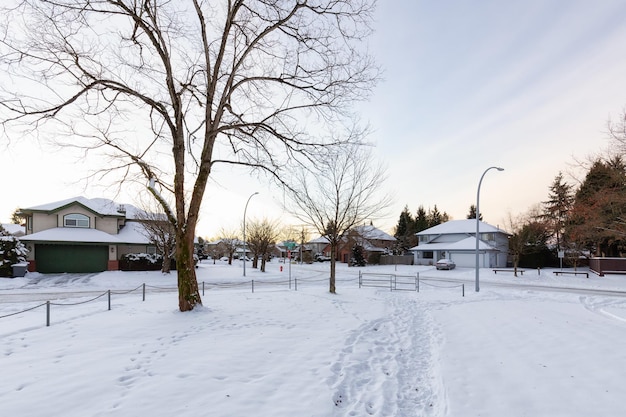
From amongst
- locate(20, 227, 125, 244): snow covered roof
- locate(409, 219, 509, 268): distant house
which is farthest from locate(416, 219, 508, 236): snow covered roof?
locate(20, 227, 125, 244): snow covered roof

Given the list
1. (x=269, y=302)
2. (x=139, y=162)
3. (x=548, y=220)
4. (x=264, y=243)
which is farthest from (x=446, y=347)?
(x=548, y=220)

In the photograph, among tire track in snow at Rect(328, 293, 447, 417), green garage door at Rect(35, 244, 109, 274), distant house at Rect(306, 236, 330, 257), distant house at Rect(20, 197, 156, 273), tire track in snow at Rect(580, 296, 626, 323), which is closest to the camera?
tire track in snow at Rect(328, 293, 447, 417)

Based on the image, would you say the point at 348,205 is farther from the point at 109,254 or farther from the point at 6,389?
the point at 109,254

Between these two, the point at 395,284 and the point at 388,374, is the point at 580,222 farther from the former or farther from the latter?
the point at 388,374

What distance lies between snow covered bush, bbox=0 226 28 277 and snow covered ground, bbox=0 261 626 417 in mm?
18738

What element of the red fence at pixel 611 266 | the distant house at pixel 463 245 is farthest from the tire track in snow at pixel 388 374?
the distant house at pixel 463 245

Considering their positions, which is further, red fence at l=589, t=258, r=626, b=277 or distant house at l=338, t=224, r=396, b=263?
distant house at l=338, t=224, r=396, b=263

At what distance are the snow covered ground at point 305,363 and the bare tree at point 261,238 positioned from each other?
2454 centimetres

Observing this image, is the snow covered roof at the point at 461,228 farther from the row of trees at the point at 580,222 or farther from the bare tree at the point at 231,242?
the bare tree at the point at 231,242

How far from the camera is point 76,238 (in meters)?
27.2

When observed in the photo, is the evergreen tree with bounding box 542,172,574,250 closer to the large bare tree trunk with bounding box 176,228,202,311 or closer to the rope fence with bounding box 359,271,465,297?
the rope fence with bounding box 359,271,465,297

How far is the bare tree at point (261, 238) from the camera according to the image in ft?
118

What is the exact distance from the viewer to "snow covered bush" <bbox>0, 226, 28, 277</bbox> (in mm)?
23516

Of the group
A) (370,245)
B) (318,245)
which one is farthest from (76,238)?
(318,245)
